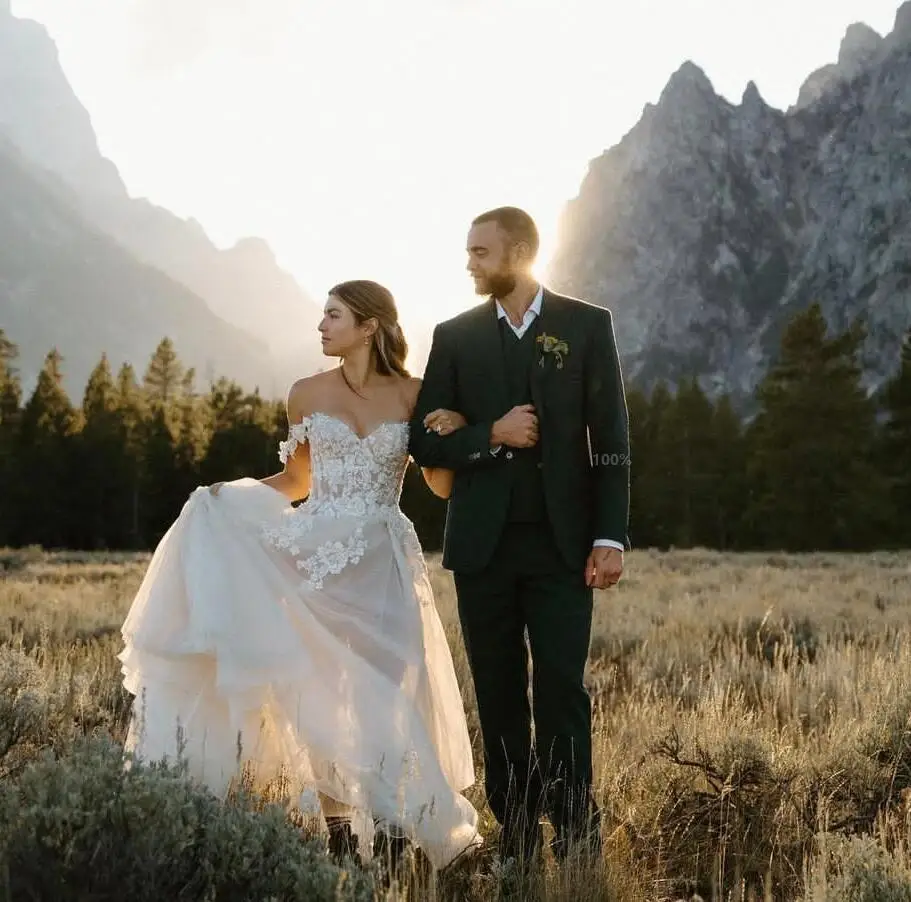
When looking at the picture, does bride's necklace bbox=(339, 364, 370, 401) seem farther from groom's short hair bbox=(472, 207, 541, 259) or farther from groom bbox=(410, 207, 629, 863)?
groom's short hair bbox=(472, 207, 541, 259)

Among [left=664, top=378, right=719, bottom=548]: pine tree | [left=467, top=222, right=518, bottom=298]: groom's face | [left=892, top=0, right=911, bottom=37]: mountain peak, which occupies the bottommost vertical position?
[left=467, top=222, right=518, bottom=298]: groom's face

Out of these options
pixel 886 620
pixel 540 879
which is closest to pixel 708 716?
pixel 540 879

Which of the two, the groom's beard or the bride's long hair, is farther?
the bride's long hair

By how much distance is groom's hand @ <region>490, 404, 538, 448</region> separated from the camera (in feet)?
13.1

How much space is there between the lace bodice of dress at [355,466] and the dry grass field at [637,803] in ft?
4.75

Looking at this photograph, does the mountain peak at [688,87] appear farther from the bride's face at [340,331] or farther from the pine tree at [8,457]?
the bride's face at [340,331]

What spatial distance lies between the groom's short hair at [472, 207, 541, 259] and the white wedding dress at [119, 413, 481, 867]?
1.07 metres

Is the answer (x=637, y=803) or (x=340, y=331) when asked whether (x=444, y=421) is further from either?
(x=637, y=803)

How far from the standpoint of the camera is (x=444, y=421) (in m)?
4.14

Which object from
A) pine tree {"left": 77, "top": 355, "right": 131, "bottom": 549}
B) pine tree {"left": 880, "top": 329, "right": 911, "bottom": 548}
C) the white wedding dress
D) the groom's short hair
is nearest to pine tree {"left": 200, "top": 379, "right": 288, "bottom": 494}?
pine tree {"left": 77, "top": 355, "right": 131, "bottom": 549}

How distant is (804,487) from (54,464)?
116ft

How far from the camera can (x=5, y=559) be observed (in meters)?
28.0

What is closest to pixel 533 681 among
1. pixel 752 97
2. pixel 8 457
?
pixel 8 457

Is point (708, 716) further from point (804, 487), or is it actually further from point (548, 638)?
point (804, 487)
